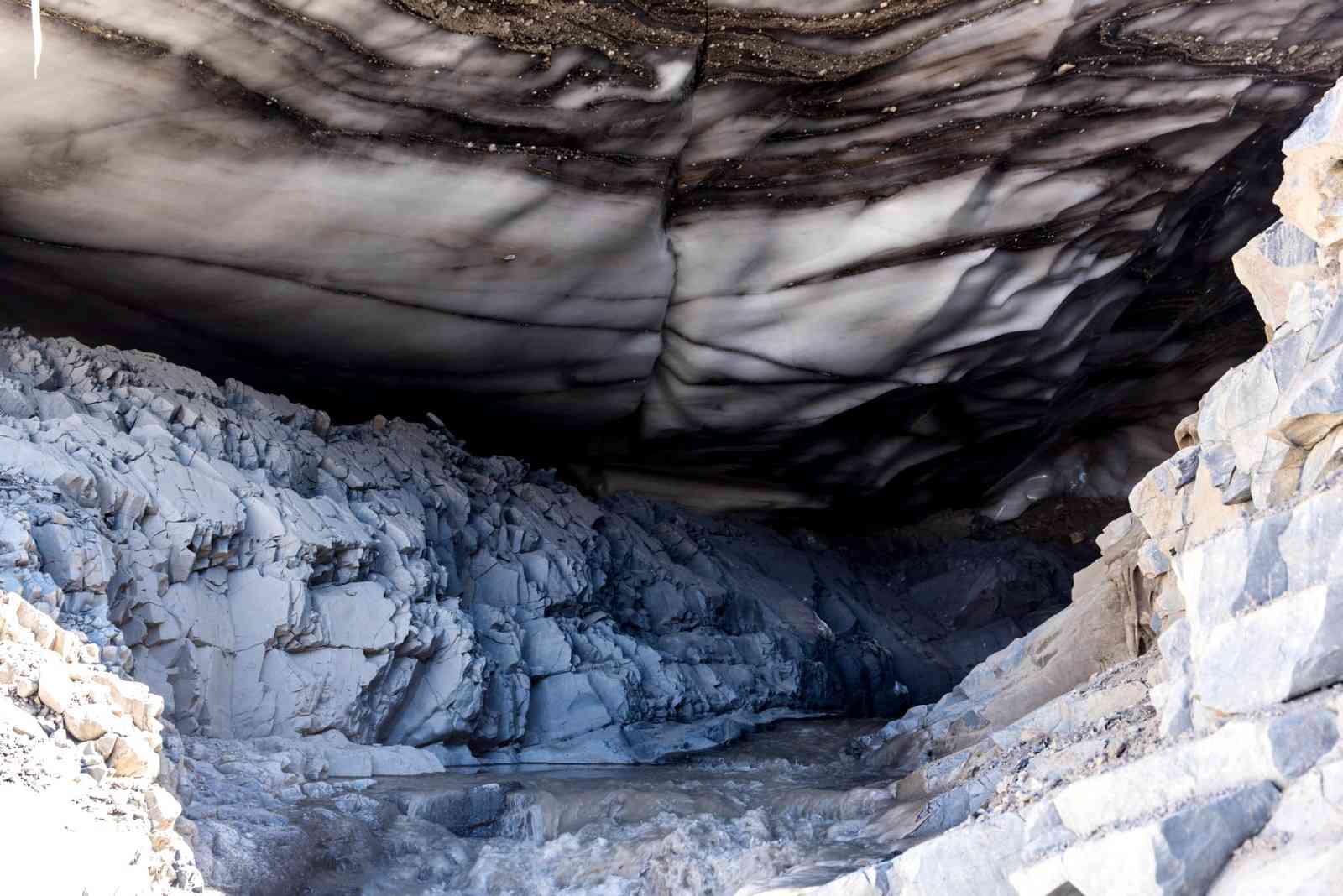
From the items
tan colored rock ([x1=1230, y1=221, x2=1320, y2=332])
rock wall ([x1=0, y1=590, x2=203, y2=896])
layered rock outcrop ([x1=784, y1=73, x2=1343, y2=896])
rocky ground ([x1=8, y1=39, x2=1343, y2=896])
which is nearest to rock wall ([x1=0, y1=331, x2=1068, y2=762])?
rocky ground ([x1=8, y1=39, x2=1343, y2=896])

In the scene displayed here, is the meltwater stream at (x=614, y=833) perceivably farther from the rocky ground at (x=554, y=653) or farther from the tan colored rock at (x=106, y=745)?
the tan colored rock at (x=106, y=745)

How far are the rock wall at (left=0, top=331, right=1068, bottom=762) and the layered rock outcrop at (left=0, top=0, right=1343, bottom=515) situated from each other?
524 millimetres

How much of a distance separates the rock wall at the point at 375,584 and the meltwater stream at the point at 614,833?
599mm

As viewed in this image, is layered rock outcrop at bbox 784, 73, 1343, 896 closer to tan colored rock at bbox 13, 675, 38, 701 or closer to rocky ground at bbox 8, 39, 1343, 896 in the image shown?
rocky ground at bbox 8, 39, 1343, 896

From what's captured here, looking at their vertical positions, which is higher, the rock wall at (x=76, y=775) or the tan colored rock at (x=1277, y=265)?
the tan colored rock at (x=1277, y=265)

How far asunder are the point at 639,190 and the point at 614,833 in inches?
115

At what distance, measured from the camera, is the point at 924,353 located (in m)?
7.07

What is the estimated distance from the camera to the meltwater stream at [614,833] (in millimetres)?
3594

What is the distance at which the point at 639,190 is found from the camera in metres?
5.80

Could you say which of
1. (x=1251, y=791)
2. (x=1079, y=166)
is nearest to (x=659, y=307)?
(x=1079, y=166)

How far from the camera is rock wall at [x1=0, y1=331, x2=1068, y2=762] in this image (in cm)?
438

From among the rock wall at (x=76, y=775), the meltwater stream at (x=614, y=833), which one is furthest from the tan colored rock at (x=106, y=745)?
the meltwater stream at (x=614, y=833)

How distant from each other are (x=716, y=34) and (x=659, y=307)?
1675 mm

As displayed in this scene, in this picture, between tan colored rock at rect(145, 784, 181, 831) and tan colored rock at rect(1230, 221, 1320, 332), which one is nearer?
tan colored rock at rect(145, 784, 181, 831)
